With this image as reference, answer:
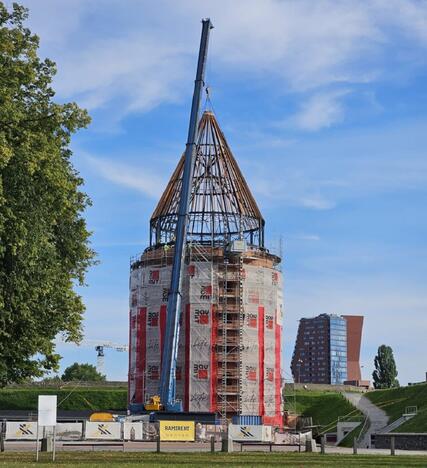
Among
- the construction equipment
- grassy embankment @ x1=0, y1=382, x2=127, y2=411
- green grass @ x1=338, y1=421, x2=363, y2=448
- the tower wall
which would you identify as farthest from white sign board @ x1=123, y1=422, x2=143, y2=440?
grassy embankment @ x1=0, y1=382, x2=127, y2=411

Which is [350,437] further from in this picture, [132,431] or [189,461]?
[189,461]

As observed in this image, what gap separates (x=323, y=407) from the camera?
96938 millimetres

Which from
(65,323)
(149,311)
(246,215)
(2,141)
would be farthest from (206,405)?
(2,141)

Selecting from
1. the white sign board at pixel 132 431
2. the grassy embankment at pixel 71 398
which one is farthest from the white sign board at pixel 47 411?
the grassy embankment at pixel 71 398

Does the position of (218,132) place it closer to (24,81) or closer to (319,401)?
(319,401)

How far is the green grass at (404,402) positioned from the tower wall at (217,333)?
37.6 ft

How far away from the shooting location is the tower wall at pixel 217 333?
8538 centimetres

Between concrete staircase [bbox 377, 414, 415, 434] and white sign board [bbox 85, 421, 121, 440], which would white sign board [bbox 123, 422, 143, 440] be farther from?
concrete staircase [bbox 377, 414, 415, 434]

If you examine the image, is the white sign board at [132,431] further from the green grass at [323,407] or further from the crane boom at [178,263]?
the green grass at [323,407]

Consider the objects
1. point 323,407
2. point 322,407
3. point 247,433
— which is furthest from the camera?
point 322,407

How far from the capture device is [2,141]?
29.9 metres

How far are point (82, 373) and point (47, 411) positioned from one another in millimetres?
157725

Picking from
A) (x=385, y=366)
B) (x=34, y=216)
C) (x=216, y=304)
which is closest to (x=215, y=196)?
(x=216, y=304)

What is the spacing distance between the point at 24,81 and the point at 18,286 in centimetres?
797
